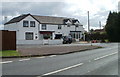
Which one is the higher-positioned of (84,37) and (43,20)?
(43,20)

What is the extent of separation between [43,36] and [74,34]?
1306 cm

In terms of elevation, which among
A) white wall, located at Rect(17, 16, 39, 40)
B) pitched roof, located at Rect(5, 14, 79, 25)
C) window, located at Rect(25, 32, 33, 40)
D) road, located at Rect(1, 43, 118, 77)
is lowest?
road, located at Rect(1, 43, 118, 77)

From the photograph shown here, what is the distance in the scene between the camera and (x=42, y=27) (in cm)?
6450

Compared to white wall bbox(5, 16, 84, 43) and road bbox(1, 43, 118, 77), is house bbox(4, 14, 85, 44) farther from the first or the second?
road bbox(1, 43, 118, 77)

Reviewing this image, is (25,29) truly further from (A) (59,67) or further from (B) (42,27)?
(A) (59,67)

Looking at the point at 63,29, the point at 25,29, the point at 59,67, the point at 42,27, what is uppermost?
the point at 42,27

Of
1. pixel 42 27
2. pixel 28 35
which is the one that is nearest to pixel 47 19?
pixel 42 27

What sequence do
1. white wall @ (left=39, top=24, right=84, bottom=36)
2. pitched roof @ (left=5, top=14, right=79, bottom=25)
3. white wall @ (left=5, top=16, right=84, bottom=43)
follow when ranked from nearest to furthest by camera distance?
white wall @ (left=5, top=16, right=84, bottom=43), pitched roof @ (left=5, top=14, right=79, bottom=25), white wall @ (left=39, top=24, right=84, bottom=36)

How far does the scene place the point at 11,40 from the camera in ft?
75.2

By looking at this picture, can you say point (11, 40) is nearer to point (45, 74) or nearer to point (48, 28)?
point (45, 74)

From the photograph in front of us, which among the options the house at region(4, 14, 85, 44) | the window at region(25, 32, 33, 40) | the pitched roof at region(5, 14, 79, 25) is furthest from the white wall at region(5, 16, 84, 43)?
the pitched roof at region(5, 14, 79, 25)

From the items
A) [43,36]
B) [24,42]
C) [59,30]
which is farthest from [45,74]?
[59,30]

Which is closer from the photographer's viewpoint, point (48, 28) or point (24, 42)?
point (24, 42)

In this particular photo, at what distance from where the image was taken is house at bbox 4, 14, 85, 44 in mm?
59600
